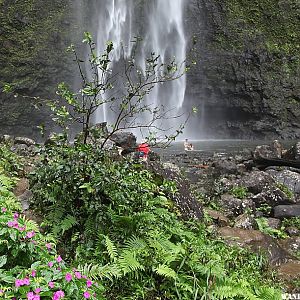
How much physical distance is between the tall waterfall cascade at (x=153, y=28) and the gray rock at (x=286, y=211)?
102ft

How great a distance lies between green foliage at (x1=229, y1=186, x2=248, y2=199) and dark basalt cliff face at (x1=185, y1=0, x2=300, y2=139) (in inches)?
1329

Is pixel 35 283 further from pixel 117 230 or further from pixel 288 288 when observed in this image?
pixel 288 288

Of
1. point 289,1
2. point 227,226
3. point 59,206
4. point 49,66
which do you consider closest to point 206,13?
point 289,1

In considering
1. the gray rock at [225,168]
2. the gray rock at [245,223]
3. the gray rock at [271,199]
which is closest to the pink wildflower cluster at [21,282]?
the gray rock at [245,223]

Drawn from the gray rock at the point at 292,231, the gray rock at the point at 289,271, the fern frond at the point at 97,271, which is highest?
the fern frond at the point at 97,271

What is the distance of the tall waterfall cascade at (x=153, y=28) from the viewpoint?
40.3 m

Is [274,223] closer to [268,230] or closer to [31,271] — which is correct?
[268,230]

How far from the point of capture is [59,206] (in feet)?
14.3

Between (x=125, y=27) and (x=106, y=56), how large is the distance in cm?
3865

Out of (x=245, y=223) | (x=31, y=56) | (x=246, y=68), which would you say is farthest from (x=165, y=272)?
(x=246, y=68)

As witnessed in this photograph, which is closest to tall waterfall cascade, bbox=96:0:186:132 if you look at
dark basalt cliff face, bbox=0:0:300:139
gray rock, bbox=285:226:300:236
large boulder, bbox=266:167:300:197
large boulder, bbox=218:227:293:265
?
dark basalt cliff face, bbox=0:0:300:139

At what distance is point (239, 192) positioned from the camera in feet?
34.4

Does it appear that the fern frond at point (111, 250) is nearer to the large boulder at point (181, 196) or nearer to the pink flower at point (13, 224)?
the pink flower at point (13, 224)

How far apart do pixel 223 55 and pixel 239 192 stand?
117ft
